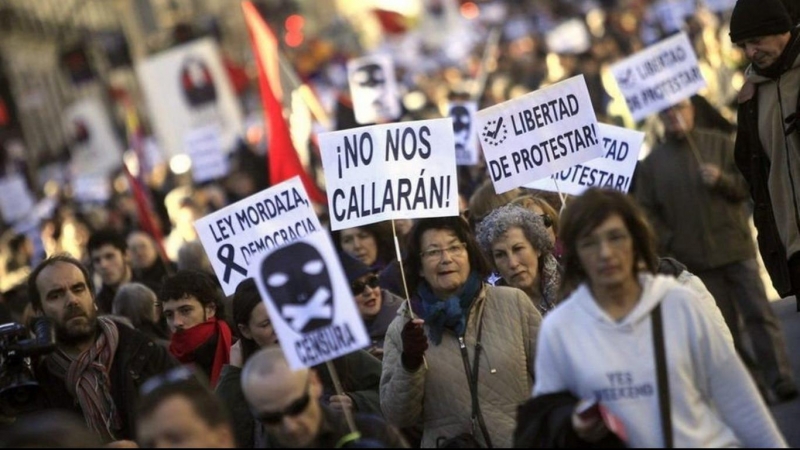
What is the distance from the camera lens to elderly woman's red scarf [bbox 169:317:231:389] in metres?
9.64

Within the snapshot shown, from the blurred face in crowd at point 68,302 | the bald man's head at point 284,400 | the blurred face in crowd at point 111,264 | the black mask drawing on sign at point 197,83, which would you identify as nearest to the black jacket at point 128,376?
the blurred face in crowd at point 68,302

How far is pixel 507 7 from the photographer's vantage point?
5409cm

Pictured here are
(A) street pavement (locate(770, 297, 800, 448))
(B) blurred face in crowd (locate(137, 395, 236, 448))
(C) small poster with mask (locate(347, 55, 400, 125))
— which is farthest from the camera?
(C) small poster with mask (locate(347, 55, 400, 125))

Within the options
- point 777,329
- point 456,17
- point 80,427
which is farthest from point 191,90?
point 456,17

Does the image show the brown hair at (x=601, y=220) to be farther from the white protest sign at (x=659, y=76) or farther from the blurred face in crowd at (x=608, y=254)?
the white protest sign at (x=659, y=76)

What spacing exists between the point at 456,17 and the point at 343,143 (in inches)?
2006

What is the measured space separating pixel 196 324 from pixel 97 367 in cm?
64

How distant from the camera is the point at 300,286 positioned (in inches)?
278

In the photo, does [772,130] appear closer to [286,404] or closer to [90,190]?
[286,404]

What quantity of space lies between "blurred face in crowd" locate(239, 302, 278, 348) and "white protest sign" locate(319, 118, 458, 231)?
2.39 ft

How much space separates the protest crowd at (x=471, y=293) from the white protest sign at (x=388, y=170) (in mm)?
10

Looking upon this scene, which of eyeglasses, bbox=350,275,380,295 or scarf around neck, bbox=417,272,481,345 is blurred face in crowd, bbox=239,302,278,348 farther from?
eyeglasses, bbox=350,275,380,295

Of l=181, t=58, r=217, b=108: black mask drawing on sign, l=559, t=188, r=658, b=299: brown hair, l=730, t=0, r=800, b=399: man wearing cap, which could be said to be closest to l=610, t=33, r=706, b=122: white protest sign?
l=730, t=0, r=800, b=399: man wearing cap

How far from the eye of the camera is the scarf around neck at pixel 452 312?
805 centimetres
